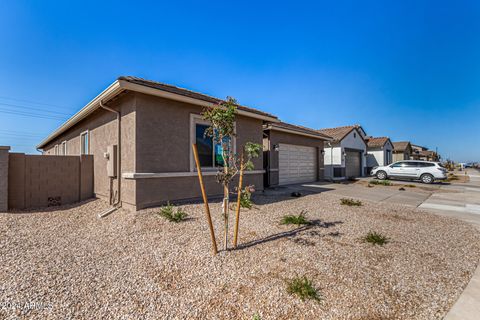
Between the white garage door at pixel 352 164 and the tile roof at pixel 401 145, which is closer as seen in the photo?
the white garage door at pixel 352 164

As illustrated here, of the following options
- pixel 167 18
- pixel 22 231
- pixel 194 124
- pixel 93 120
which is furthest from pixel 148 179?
pixel 167 18

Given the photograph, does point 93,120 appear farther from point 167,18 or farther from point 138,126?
point 167,18

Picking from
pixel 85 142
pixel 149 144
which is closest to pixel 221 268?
pixel 149 144

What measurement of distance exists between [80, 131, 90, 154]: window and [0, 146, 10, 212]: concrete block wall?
3.19 metres

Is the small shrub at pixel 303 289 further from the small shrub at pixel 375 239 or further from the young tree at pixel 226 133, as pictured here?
the small shrub at pixel 375 239

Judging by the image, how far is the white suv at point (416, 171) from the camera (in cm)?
1513

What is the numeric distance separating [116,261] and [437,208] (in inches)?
390

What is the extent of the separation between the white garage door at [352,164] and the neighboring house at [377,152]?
4590 millimetres

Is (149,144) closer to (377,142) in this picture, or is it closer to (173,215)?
(173,215)

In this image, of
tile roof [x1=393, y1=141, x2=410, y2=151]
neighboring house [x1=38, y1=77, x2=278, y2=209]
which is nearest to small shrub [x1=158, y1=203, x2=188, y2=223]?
neighboring house [x1=38, y1=77, x2=278, y2=209]

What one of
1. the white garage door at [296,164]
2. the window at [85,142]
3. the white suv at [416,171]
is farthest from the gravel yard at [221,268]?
the white suv at [416,171]

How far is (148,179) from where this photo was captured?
5875mm

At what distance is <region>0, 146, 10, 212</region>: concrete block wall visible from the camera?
5.80 m

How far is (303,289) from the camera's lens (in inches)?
104
